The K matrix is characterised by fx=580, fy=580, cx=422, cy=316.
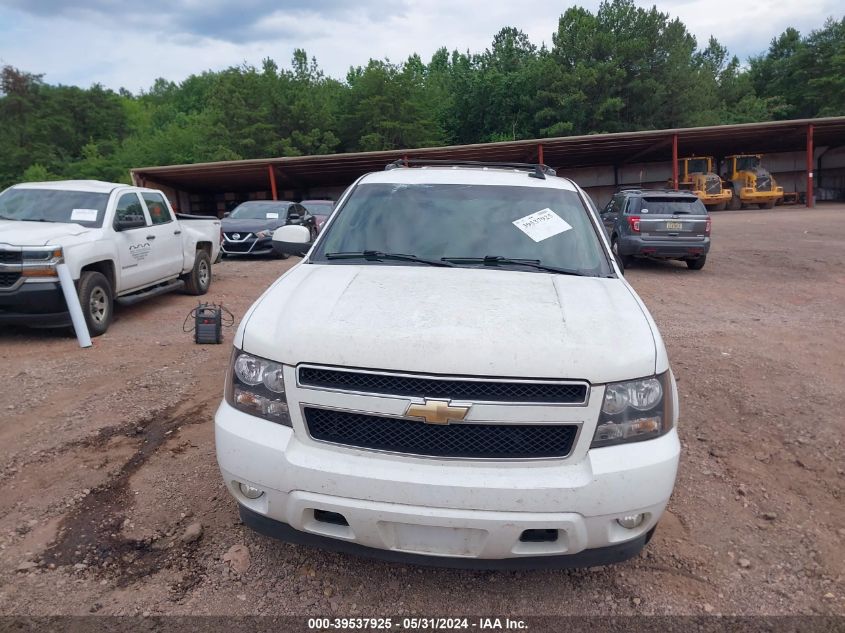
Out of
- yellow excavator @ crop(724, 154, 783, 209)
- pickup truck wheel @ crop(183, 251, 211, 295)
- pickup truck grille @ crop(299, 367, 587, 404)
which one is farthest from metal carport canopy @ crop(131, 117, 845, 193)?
pickup truck grille @ crop(299, 367, 587, 404)

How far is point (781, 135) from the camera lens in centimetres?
2767

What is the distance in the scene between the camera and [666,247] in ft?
38.9

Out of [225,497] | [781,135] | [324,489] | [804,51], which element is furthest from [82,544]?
[804,51]

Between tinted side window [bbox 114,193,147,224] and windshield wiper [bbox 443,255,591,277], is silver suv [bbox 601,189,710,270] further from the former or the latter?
windshield wiper [bbox 443,255,591,277]

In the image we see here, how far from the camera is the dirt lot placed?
100 inches

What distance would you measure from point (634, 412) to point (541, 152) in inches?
989

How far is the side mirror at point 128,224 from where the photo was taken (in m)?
7.48

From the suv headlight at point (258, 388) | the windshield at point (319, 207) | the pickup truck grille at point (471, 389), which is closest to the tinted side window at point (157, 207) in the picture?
the suv headlight at point (258, 388)

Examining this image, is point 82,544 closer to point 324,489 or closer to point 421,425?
point 324,489

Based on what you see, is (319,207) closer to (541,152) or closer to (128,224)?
(541,152)

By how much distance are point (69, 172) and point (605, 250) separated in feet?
183

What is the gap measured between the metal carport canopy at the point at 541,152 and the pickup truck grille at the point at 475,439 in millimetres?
23309

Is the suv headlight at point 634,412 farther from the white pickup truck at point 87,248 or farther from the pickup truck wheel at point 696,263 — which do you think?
the pickup truck wheel at point 696,263

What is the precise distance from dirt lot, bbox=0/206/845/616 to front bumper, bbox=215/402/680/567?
0.43m
